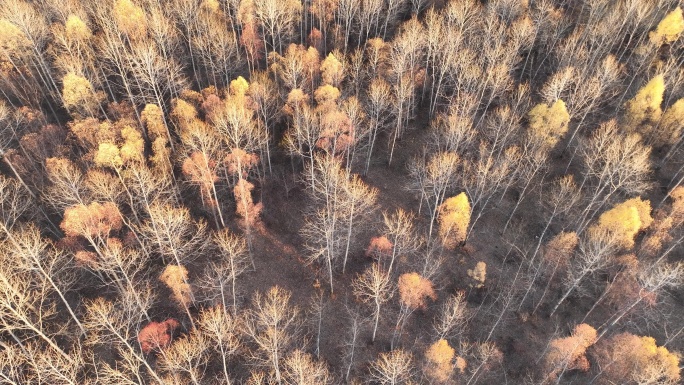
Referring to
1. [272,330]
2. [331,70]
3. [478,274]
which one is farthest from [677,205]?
[272,330]

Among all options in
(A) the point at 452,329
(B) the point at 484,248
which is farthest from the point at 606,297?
(A) the point at 452,329

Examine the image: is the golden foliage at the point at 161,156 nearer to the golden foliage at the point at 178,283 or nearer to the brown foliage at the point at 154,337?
the golden foliage at the point at 178,283

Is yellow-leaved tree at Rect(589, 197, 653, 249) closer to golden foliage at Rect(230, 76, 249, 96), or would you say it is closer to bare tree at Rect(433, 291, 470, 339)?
bare tree at Rect(433, 291, 470, 339)

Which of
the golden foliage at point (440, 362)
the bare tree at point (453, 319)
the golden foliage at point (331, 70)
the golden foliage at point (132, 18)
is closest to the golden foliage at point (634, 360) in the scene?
the bare tree at point (453, 319)

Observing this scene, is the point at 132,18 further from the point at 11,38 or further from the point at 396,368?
the point at 396,368

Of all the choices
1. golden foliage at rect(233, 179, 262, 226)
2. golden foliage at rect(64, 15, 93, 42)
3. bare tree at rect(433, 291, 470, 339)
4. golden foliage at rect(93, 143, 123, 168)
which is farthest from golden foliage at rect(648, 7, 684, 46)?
golden foliage at rect(64, 15, 93, 42)

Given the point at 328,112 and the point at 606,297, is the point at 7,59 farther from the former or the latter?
the point at 606,297

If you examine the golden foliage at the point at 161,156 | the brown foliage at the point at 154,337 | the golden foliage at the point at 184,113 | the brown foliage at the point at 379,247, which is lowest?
the brown foliage at the point at 154,337
